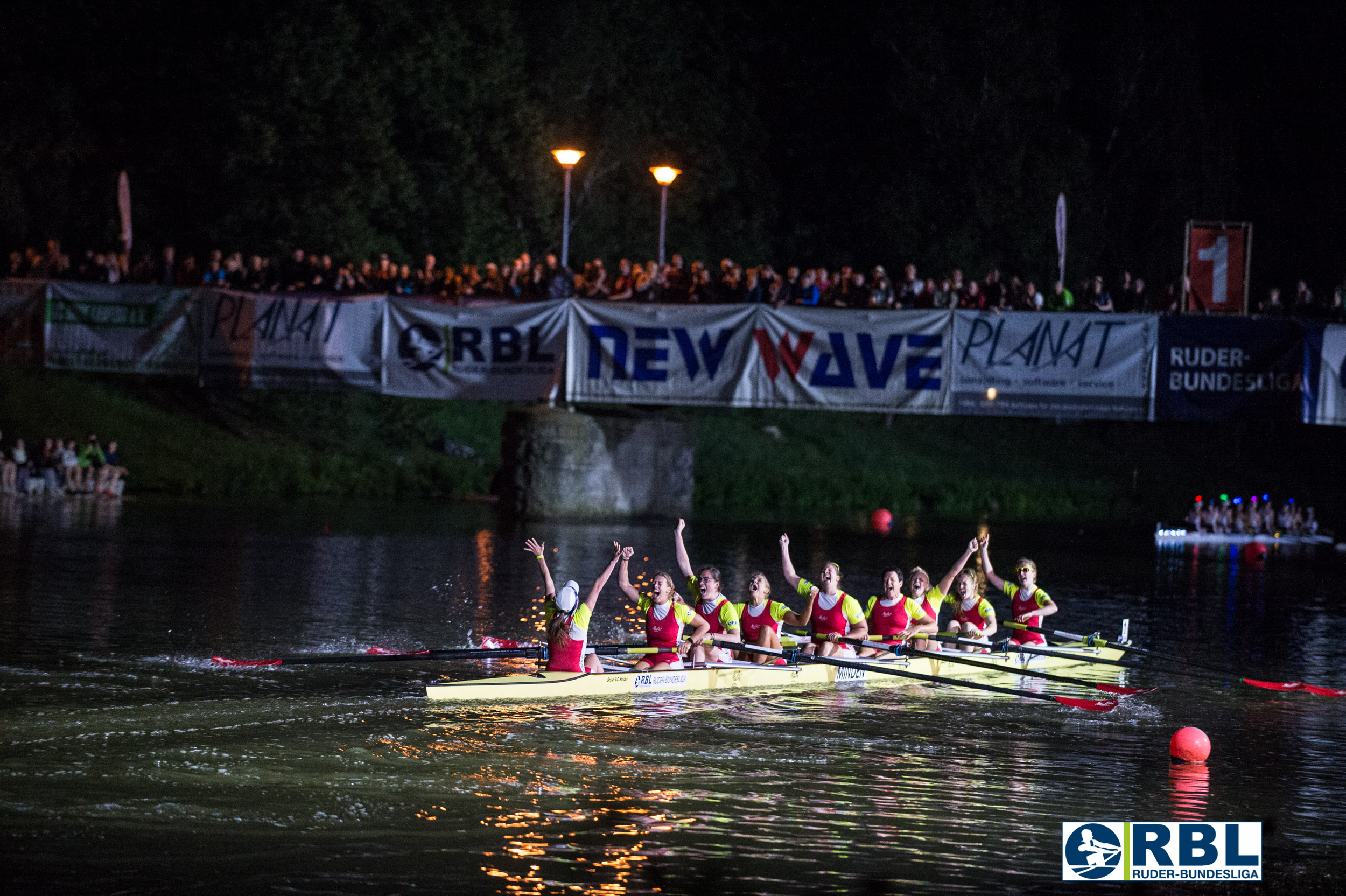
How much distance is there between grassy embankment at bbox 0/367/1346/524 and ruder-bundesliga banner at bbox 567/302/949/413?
7.70m

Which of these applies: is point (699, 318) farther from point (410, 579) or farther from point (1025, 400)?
point (410, 579)

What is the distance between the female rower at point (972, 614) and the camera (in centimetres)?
1752

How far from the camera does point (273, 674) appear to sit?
15.0m

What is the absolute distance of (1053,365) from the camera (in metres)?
27.2

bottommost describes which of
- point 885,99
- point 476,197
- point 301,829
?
point 301,829

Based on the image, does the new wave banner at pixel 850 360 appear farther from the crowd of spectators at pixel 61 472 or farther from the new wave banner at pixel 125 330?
the crowd of spectators at pixel 61 472

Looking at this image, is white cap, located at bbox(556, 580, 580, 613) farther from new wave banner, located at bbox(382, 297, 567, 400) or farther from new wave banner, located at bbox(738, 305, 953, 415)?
new wave banner, located at bbox(382, 297, 567, 400)

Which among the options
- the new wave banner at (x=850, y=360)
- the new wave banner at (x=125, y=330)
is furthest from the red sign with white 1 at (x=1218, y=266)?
the new wave banner at (x=125, y=330)

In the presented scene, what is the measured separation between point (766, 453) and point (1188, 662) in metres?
29.1

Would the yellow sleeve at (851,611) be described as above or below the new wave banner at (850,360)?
below

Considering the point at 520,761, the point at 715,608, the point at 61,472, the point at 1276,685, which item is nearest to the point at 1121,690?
the point at 1276,685

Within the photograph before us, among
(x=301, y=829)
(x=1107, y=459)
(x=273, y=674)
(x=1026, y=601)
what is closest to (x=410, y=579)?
(x=273, y=674)

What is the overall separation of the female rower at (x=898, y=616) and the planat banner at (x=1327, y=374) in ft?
40.5

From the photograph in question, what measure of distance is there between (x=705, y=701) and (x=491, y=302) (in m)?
15.2
